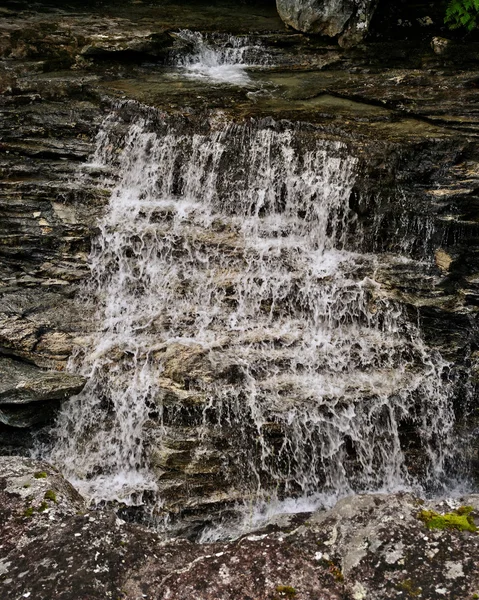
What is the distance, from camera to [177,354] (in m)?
9.50

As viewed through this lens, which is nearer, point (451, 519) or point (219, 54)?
point (451, 519)

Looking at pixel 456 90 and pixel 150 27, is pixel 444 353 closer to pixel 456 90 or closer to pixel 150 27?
pixel 456 90

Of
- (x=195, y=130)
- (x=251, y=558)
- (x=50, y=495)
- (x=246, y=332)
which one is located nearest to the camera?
(x=251, y=558)

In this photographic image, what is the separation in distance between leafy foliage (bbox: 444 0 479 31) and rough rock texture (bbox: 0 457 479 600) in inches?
507

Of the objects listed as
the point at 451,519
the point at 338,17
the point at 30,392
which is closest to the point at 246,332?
the point at 30,392

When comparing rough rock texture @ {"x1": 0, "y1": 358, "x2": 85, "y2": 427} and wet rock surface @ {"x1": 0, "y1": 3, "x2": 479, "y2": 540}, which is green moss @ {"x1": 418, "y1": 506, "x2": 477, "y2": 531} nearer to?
wet rock surface @ {"x1": 0, "y1": 3, "x2": 479, "y2": 540}

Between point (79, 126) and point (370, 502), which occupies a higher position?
point (79, 126)

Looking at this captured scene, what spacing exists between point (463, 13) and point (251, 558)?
1463cm

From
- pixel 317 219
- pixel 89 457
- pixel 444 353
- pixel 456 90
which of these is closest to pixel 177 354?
pixel 89 457

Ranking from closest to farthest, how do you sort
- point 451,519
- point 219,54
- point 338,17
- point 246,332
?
point 451,519, point 246,332, point 338,17, point 219,54

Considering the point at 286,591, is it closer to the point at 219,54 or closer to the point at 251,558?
the point at 251,558

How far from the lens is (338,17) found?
1595 cm

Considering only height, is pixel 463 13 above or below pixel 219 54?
above

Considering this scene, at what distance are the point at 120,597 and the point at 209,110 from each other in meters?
9.77
